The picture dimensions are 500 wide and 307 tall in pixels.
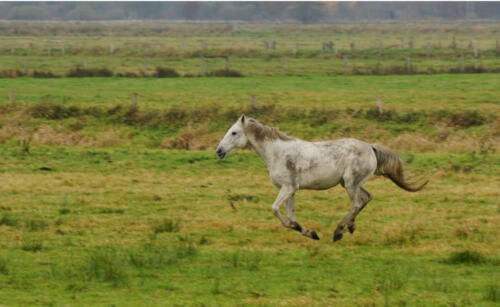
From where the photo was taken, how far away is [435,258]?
36.3ft

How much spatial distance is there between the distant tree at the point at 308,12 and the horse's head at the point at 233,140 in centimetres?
18230

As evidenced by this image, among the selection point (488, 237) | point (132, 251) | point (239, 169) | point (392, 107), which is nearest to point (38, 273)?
point (132, 251)

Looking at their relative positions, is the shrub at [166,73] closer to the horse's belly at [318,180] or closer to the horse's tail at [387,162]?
the horse's tail at [387,162]

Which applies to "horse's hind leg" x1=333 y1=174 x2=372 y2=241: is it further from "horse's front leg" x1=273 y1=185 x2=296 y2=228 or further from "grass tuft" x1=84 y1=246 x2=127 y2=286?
"grass tuft" x1=84 y1=246 x2=127 y2=286

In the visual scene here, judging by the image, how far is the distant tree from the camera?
624 ft

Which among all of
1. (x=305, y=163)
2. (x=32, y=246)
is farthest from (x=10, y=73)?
(x=305, y=163)

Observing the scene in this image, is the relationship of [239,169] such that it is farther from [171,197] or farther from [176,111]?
[176,111]

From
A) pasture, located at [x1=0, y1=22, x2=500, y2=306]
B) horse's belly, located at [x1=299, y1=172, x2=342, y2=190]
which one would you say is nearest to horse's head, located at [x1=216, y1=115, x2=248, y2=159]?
horse's belly, located at [x1=299, y1=172, x2=342, y2=190]

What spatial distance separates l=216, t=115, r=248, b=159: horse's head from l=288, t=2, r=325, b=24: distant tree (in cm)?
18230

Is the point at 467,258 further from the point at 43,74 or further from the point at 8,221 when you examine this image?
the point at 43,74

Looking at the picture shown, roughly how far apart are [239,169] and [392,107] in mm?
12236

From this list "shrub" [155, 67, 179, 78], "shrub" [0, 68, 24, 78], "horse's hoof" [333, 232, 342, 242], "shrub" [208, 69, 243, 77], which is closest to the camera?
"horse's hoof" [333, 232, 342, 242]

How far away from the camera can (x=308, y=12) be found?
190750 mm

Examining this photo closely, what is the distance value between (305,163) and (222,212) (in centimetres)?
350
